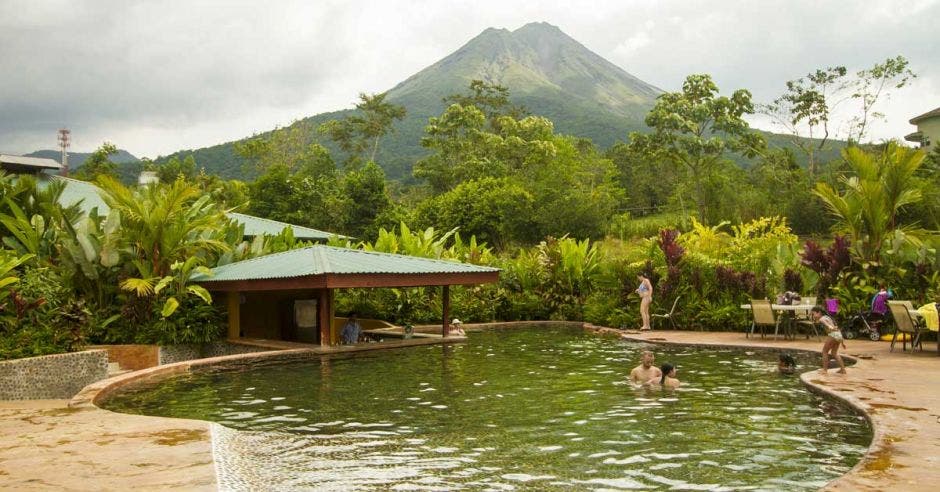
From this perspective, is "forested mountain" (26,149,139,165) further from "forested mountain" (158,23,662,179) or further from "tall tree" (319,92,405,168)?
"tall tree" (319,92,405,168)

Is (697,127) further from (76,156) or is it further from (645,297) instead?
(76,156)

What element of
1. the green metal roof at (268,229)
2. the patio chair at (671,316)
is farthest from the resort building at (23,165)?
the patio chair at (671,316)

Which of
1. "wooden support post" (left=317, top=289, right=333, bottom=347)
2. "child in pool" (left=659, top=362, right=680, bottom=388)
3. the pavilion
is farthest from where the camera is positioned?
"wooden support post" (left=317, top=289, right=333, bottom=347)

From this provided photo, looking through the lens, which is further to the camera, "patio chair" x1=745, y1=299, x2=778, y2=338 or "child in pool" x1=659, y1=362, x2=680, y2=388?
"patio chair" x1=745, y1=299, x2=778, y2=338

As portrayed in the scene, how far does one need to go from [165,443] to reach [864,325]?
42.4 feet

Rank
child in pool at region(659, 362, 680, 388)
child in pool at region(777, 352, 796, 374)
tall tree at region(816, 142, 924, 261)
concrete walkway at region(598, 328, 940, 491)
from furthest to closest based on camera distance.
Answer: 1. tall tree at region(816, 142, 924, 261)
2. child in pool at region(777, 352, 796, 374)
3. child in pool at region(659, 362, 680, 388)
4. concrete walkway at region(598, 328, 940, 491)

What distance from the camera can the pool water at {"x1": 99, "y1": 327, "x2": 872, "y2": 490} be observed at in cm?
590

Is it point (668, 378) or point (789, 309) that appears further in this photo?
→ point (789, 309)

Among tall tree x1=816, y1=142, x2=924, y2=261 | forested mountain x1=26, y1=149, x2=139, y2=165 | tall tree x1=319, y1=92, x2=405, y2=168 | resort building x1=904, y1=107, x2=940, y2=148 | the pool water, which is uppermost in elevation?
forested mountain x1=26, y1=149, x2=139, y2=165

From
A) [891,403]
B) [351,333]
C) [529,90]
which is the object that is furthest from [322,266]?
[529,90]

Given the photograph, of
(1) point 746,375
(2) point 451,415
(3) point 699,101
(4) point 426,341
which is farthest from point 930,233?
(3) point 699,101

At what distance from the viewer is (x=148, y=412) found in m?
8.88

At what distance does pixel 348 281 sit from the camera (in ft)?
44.7

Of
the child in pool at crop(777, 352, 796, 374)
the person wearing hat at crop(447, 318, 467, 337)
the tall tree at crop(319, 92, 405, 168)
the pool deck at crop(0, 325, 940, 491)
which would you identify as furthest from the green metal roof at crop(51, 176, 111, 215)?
the tall tree at crop(319, 92, 405, 168)
